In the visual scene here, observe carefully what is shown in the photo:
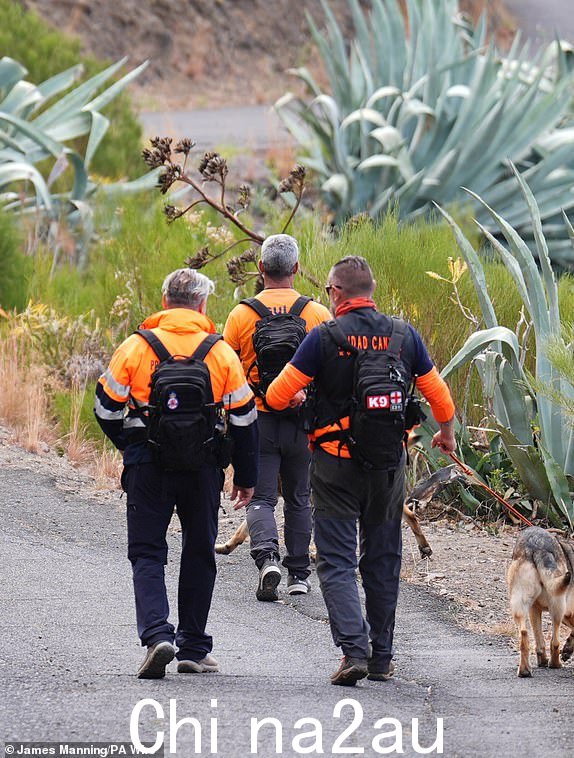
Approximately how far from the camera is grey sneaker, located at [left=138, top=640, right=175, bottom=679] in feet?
18.6

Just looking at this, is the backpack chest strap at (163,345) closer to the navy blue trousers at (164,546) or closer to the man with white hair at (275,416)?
the navy blue trousers at (164,546)

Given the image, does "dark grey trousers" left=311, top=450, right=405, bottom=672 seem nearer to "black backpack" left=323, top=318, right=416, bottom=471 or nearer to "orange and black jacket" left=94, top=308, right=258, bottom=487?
"black backpack" left=323, top=318, right=416, bottom=471

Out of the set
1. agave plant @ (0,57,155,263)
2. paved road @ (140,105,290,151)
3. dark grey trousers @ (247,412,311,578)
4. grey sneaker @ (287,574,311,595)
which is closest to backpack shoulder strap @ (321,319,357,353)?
dark grey trousers @ (247,412,311,578)

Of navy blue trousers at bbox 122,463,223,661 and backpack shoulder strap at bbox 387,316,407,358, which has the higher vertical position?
backpack shoulder strap at bbox 387,316,407,358

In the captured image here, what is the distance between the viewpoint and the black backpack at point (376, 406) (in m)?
5.69

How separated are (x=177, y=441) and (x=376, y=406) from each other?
2.62 feet

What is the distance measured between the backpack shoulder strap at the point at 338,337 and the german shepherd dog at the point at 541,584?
4.04ft

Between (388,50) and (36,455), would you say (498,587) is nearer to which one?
(36,455)

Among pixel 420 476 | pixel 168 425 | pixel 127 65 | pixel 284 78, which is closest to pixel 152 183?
pixel 420 476

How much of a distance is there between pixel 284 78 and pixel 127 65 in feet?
15.0

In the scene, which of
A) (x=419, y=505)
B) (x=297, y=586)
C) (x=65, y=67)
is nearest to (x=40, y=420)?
(x=419, y=505)

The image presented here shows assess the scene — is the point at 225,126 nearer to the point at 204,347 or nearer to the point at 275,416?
the point at 275,416

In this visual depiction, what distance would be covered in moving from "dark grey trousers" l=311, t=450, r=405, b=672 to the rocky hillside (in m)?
27.5

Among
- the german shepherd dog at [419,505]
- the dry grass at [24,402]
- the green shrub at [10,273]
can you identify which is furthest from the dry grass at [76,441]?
the green shrub at [10,273]
